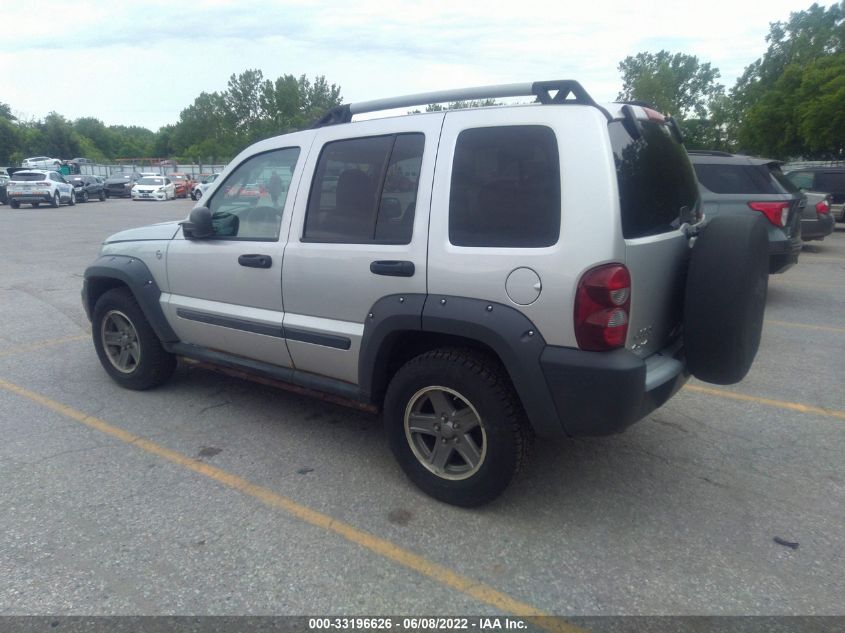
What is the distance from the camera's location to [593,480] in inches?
144

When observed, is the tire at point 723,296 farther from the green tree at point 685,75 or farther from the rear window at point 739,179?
the green tree at point 685,75

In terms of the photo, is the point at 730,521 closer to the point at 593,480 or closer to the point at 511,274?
the point at 593,480

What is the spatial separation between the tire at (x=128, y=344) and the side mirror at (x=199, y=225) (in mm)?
935

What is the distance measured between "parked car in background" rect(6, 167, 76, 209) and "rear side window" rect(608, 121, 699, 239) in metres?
31.2

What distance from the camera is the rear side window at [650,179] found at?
2945 millimetres

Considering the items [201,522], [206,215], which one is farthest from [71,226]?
[201,522]

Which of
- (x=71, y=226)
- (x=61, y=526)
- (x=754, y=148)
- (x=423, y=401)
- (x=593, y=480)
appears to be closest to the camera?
(x=61, y=526)

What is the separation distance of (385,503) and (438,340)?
35.0 inches

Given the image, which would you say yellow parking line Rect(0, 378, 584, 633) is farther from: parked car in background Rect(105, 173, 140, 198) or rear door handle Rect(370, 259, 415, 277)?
parked car in background Rect(105, 173, 140, 198)

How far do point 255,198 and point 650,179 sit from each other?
238 cm

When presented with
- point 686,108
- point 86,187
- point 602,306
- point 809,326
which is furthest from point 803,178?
point 686,108

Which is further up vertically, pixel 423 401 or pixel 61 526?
pixel 423 401

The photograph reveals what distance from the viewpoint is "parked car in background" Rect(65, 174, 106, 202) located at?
113 feet

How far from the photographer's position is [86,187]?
117 ft
